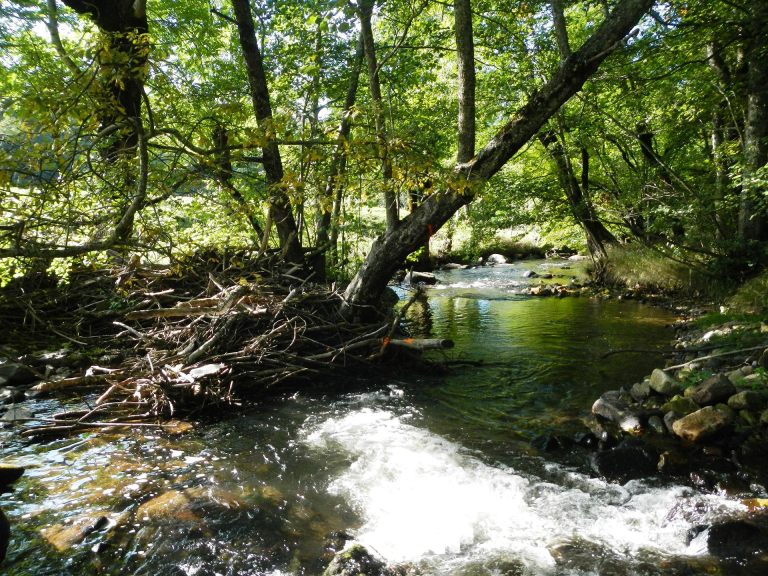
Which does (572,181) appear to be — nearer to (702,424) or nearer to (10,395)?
(702,424)

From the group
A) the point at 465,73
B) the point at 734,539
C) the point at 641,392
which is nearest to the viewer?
the point at 734,539

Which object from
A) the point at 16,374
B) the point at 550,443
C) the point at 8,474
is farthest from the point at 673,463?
the point at 16,374

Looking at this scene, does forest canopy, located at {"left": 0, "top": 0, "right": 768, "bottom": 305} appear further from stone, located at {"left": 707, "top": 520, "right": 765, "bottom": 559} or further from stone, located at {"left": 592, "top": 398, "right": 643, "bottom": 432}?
stone, located at {"left": 707, "top": 520, "right": 765, "bottom": 559}

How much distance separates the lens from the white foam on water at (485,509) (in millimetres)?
3617

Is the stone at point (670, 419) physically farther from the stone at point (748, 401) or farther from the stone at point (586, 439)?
the stone at point (586, 439)

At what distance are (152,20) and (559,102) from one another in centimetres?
1088

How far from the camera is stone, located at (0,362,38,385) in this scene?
6801 millimetres

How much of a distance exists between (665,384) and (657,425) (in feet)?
2.51

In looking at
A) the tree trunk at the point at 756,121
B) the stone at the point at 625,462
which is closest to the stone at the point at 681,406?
the stone at the point at 625,462

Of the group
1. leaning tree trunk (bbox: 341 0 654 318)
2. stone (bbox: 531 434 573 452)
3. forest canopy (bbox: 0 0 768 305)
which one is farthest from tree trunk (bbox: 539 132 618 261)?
stone (bbox: 531 434 573 452)

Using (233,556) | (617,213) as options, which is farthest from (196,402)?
(617,213)

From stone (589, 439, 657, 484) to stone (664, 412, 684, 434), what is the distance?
1.99ft

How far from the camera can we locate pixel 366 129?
6.19 meters

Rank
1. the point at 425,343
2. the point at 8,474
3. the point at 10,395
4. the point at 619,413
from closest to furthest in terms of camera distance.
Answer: the point at 8,474 → the point at 619,413 → the point at 10,395 → the point at 425,343
